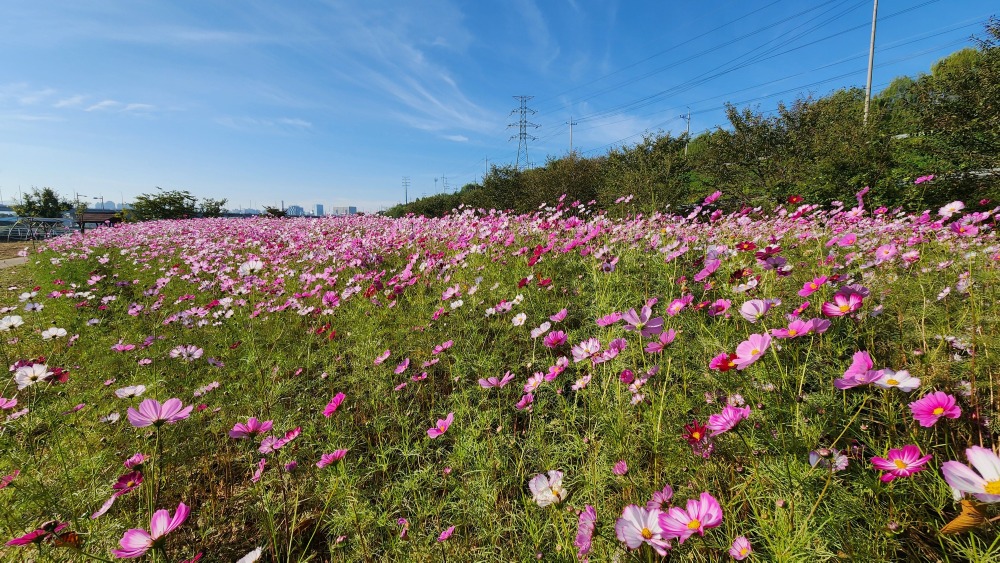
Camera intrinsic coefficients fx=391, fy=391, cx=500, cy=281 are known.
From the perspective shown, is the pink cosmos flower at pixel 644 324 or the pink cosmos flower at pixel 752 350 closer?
the pink cosmos flower at pixel 752 350

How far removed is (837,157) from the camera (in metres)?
8.95

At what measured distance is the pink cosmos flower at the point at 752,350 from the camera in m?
0.84

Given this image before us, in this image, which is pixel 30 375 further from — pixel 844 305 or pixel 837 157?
pixel 837 157

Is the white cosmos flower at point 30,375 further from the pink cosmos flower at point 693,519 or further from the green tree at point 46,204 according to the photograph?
the green tree at point 46,204

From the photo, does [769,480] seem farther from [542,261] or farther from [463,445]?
[542,261]

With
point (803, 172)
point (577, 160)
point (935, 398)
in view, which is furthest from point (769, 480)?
point (577, 160)

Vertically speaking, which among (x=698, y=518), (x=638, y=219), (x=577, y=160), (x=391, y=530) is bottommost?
(x=391, y=530)

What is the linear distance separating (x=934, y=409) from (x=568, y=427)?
36.2 inches

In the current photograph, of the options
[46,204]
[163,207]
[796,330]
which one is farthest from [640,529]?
[46,204]

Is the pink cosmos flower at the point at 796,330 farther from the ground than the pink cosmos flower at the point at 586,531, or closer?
farther from the ground

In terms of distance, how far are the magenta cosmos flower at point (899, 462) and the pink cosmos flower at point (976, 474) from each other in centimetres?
10

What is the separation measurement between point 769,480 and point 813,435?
155 mm

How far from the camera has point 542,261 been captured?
2.77m

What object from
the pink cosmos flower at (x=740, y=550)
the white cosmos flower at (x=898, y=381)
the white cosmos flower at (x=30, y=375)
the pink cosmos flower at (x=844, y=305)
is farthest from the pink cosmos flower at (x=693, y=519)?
the white cosmos flower at (x=30, y=375)
